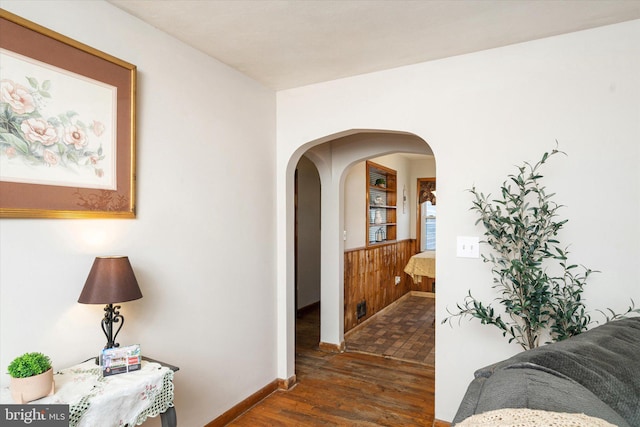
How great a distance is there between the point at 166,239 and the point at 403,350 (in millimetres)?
2891

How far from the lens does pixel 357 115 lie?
2.81 m

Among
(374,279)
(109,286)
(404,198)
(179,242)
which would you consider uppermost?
(404,198)

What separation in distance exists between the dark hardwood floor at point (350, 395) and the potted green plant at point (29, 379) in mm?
1555

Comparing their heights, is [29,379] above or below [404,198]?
below

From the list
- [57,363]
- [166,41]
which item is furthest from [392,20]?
[57,363]

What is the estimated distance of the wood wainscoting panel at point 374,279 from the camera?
444 centimetres

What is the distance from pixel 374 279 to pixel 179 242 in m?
3.37

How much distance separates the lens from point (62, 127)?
1.68m

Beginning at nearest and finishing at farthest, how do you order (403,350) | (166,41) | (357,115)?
(166,41) → (357,115) → (403,350)

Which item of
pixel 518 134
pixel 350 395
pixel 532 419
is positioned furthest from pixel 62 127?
pixel 350 395

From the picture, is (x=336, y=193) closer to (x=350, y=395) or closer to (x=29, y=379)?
(x=350, y=395)

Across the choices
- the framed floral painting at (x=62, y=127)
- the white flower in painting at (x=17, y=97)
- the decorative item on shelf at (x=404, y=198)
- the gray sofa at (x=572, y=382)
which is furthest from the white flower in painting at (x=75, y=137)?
the decorative item on shelf at (x=404, y=198)

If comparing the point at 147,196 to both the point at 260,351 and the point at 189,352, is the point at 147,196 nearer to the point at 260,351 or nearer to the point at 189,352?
the point at 189,352

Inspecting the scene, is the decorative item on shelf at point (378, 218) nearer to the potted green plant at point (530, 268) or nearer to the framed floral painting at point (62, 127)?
the potted green plant at point (530, 268)
